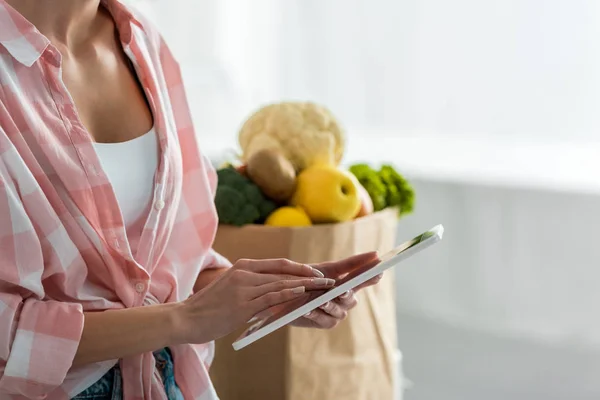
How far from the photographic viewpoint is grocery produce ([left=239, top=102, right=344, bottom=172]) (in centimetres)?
179

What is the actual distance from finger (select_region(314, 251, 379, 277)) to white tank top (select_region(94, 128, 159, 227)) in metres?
0.24

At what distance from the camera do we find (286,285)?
96cm

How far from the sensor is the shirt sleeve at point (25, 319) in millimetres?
954

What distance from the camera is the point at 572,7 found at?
8.04 ft

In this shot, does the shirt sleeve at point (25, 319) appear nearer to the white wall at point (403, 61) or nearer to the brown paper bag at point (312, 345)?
the brown paper bag at point (312, 345)

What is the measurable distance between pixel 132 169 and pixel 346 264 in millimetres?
291

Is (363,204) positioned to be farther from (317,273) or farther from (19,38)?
(19,38)

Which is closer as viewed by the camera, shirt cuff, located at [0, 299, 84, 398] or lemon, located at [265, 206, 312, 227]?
shirt cuff, located at [0, 299, 84, 398]

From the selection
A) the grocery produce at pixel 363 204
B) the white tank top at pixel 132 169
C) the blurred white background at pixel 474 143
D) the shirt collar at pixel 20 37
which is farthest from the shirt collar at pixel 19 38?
the blurred white background at pixel 474 143

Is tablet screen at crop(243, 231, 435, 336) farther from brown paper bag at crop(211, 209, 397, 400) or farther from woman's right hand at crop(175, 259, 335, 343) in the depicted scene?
brown paper bag at crop(211, 209, 397, 400)

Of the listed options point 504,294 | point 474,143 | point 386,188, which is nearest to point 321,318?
point 386,188

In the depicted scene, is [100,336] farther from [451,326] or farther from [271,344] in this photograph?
[451,326]

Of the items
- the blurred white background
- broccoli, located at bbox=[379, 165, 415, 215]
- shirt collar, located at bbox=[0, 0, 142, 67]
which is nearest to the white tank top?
shirt collar, located at bbox=[0, 0, 142, 67]

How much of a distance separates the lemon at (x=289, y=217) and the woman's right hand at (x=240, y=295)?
2.37 feet
